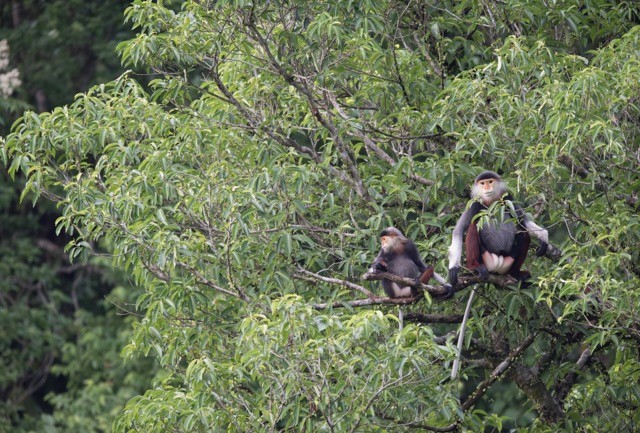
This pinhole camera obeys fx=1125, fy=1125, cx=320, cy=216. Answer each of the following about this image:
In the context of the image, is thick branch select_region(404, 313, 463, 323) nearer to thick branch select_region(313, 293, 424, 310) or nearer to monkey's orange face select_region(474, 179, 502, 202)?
thick branch select_region(313, 293, 424, 310)

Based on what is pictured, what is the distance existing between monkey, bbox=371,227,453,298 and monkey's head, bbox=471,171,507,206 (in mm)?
518

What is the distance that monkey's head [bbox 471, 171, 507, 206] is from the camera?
659 centimetres

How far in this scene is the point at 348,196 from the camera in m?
7.18

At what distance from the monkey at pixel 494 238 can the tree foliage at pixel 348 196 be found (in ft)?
0.43

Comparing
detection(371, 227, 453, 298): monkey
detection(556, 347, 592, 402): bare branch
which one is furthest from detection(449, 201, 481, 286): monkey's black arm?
detection(556, 347, 592, 402): bare branch

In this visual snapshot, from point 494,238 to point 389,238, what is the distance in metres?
0.66

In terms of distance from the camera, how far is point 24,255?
569 inches

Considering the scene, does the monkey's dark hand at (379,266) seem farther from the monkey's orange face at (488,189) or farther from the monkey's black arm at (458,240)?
the monkey's orange face at (488,189)

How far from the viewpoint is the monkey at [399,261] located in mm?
6625

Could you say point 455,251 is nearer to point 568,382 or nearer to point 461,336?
point 461,336

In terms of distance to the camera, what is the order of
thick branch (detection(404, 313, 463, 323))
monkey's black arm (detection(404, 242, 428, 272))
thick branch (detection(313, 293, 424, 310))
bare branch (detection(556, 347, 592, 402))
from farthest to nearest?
1. bare branch (detection(556, 347, 592, 402))
2. monkey's black arm (detection(404, 242, 428, 272))
3. thick branch (detection(404, 313, 463, 323))
4. thick branch (detection(313, 293, 424, 310))

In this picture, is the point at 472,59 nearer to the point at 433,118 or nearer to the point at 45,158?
the point at 433,118

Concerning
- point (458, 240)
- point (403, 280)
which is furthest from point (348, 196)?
point (403, 280)

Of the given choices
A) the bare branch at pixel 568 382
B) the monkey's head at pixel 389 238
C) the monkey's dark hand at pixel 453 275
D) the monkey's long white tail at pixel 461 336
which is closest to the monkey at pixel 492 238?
the monkey's long white tail at pixel 461 336
